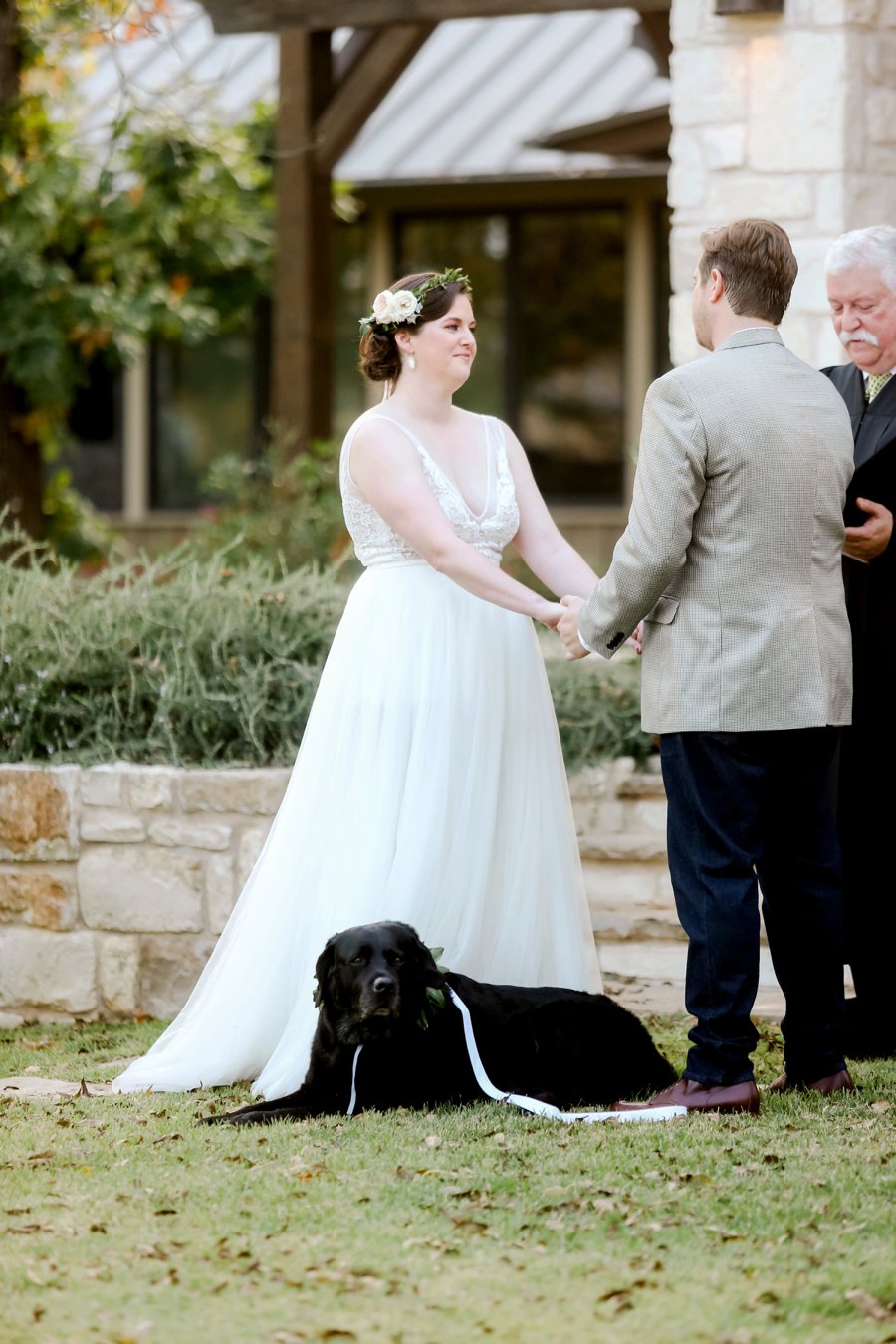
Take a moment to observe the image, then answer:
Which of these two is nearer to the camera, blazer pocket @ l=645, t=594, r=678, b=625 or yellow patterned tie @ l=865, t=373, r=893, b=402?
blazer pocket @ l=645, t=594, r=678, b=625

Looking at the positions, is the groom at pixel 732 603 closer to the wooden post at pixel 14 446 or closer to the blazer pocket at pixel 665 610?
the blazer pocket at pixel 665 610

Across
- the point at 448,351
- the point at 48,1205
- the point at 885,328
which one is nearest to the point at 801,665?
the point at 885,328

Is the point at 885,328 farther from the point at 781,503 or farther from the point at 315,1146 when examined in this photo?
the point at 315,1146

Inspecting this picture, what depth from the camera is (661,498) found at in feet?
13.2

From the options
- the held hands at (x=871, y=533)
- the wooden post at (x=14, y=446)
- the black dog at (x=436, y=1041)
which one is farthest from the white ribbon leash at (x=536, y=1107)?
the wooden post at (x=14, y=446)

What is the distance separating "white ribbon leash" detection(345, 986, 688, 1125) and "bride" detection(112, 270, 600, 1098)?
1.37ft

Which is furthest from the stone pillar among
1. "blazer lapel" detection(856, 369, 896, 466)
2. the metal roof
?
the metal roof

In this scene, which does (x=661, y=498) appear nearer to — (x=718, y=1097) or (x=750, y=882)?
(x=750, y=882)

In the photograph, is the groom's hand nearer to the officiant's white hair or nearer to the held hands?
the held hands

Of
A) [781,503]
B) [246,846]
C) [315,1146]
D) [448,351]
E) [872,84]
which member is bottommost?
[315,1146]

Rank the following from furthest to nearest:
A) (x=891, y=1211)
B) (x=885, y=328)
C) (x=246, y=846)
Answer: (x=246, y=846), (x=885, y=328), (x=891, y=1211)

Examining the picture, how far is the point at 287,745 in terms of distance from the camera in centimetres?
635

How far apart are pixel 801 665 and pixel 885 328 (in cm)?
107

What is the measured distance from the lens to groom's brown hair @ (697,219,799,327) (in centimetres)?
411
